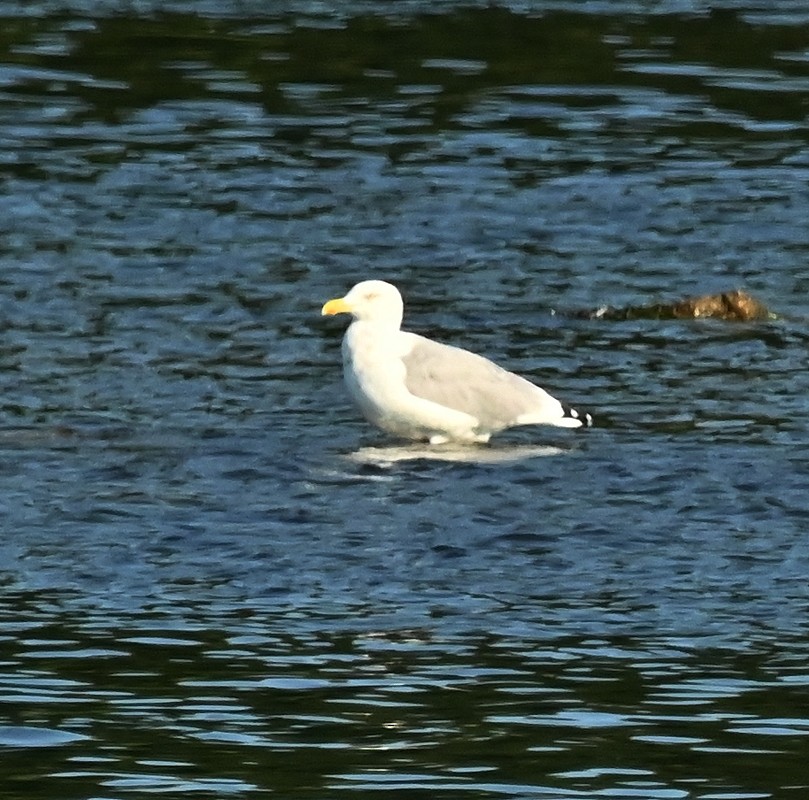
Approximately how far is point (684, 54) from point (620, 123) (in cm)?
309

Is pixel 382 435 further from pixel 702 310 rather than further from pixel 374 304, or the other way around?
pixel 702 310

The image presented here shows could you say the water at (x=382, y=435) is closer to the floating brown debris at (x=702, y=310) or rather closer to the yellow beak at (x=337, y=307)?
the floating brown debris at (x=702, y=310)

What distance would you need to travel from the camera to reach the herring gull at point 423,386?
13.1 metres

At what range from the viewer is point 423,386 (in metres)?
13.2

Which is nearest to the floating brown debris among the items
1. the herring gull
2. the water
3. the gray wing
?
the water

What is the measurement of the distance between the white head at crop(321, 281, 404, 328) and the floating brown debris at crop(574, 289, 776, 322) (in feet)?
11.9

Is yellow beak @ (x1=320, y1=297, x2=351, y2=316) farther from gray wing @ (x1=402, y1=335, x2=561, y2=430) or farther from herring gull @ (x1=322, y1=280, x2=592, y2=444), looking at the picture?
gray wing @ (x1=402, y1=335, x2=561, y2=430)

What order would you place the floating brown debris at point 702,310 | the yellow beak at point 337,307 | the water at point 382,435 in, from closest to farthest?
1. the water at point 382,435
2. the yellow beak at point 337,307
3. the floating brown debris at point 702,310

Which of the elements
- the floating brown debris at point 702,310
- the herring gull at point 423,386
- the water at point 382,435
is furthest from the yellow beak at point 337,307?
the floating brown debris at point 702,310

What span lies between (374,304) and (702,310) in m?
3.99

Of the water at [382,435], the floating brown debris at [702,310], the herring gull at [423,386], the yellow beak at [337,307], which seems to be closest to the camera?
the water at [382,435]

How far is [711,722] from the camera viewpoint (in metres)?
8.41

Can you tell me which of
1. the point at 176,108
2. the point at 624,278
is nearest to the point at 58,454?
the point at 624,278

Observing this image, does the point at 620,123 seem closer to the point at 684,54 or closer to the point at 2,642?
the point at 684,54
